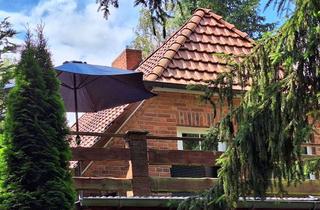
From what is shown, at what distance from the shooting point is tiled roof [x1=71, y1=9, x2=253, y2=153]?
38.0 feet

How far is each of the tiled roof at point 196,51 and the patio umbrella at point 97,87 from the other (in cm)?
94

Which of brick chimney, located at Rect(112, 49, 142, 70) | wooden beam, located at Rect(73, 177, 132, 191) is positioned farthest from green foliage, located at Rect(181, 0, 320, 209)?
brick chimney, located at Rect(112, 49, 142, 70)

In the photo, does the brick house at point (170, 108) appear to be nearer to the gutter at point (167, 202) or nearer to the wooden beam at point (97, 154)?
the wooden beam at point (97, 154)

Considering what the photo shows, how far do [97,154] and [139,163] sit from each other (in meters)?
0.62

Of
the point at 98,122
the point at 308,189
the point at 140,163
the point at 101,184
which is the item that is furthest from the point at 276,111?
the point at 98,122

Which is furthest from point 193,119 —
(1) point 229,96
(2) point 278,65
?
(2) point 278,65

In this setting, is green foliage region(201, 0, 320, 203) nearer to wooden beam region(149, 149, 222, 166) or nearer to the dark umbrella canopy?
wooden beam region(149, 149, 222, 166)

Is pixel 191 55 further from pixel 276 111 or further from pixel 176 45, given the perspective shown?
pixel 276 111

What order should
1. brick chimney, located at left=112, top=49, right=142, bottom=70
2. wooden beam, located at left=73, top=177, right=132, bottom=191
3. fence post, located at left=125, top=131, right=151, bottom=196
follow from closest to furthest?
wooden beam, located at left=73, top=177, right=132, bottom=191 < fence post, located at left=125, top=131, right=151, bottom=196 < brick chimney, located at left=112, top=49, right=142, bottom=70

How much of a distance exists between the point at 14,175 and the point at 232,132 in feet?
8.01

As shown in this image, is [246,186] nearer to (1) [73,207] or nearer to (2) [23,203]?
(1) [73,207]

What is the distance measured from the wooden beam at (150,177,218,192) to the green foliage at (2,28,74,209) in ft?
6.49

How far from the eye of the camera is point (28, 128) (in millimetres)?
6285

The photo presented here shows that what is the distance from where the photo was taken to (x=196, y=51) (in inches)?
492
